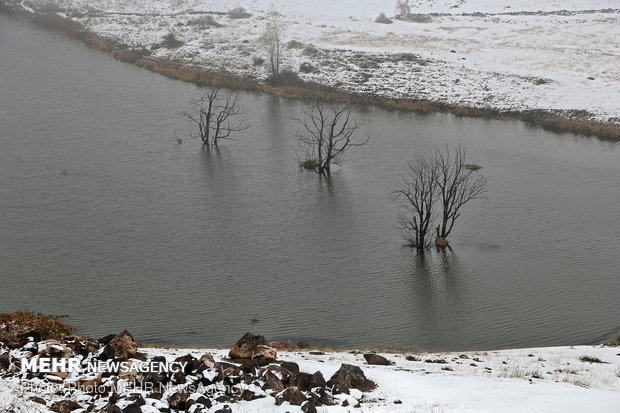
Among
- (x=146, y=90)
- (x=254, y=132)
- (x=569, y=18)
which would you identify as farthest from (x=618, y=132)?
(x=146, y=90)

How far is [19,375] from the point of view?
52.6ft

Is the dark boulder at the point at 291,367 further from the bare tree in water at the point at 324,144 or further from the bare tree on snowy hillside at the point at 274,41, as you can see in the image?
the bare tree on snowy hillside at the point at 274,41

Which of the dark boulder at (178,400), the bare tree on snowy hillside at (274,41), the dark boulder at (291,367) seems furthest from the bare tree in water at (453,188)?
the bare tree on snowy hillside at (274,41)

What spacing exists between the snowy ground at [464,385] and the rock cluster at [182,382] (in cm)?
20

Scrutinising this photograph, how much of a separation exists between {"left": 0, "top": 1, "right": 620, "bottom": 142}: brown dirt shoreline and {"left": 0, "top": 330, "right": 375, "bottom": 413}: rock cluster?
2009 inches

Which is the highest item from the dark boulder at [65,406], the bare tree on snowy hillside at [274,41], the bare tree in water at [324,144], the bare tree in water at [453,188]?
the bare tree on snowy hillside at [274,41]

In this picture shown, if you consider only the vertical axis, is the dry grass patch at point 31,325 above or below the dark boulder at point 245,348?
below

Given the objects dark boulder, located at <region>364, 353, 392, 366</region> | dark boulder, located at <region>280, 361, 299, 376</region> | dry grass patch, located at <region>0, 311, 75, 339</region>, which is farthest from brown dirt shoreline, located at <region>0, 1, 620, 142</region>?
dark boulder, located at <region>280, 361, 299, 376</region>

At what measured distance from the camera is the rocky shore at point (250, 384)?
49.6 feet

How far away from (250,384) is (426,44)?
74219 millimetres

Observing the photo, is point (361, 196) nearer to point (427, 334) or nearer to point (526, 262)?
point (526, 262)

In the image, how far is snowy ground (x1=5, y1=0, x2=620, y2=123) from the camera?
71062 millimetres

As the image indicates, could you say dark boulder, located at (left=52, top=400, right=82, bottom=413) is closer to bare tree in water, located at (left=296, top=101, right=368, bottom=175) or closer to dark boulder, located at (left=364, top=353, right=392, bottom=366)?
dark boulder, located at (left=364, top=353, right=392, bottom=366)

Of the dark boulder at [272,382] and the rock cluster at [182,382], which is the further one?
the dark boulder at [272,382]
